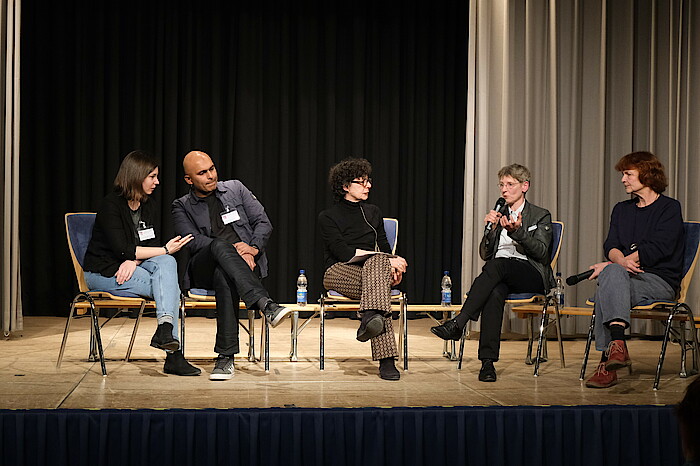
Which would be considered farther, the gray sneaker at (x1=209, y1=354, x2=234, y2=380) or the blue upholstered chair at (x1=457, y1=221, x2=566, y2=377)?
the blue upholstered chair at (x1=457, y1=221, x2=566, y2=377)

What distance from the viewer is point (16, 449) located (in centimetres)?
294

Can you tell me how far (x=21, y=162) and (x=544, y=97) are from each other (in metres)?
4.30

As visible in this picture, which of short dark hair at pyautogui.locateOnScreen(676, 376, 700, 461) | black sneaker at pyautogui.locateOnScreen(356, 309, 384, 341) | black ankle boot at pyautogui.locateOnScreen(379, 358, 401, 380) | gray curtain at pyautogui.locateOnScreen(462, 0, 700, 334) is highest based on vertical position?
gray curtain at pyautogui.locateOnScreen(462, 0, 700, 334)

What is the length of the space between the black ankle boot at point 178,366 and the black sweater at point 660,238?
2.33 m

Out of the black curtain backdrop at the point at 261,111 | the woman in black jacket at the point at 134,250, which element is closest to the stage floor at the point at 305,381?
the woman in black jacket at the point at 134,250

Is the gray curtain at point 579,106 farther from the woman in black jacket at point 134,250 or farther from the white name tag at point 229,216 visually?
the woman in black jacket at point 134,250

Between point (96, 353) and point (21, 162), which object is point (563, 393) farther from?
point (21, 162)

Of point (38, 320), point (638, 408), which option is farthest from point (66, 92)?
point (638, 408)

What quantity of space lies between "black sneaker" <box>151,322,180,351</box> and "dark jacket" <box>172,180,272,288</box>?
0.46 m

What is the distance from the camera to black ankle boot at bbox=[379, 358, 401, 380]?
418 cm

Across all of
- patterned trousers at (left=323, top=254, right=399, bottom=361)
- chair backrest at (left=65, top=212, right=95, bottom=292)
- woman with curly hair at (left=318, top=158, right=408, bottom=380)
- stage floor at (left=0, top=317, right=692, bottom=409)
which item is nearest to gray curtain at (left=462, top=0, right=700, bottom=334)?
stage floor at (left=0, top=317, right=692, bottom=409)

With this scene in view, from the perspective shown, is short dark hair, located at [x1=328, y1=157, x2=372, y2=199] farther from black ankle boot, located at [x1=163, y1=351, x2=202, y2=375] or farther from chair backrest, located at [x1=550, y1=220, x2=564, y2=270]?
black ankle boot, located at [x1=163, y1=351, x2=202, y2=375]

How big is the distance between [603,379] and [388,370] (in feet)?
3.38

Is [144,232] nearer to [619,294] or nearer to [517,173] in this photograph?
[517,173]
